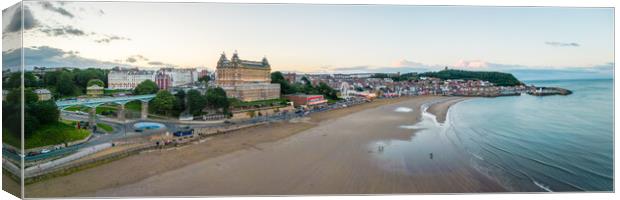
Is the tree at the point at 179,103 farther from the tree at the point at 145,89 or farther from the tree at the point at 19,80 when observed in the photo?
the tree at the point at 19,80

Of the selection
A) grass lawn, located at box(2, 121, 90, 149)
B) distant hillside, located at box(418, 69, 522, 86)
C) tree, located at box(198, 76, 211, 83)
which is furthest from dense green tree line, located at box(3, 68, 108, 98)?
distant hillside, located at box(418, 69, 522, 86)

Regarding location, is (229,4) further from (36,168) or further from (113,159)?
(36,168)

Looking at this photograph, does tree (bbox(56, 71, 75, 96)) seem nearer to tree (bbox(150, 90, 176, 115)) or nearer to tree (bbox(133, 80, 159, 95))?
tree (bbox(133, 80, 159, 95))

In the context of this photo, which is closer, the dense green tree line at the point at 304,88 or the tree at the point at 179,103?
the tree at the point at 179,103

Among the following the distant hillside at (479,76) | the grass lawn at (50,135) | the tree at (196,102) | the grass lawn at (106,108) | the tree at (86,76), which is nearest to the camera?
the grass lawn at (50,135)

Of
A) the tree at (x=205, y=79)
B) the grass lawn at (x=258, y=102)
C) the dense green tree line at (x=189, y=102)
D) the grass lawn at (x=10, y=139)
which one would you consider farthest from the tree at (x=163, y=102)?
the grass lawn at (x=10, y=139)

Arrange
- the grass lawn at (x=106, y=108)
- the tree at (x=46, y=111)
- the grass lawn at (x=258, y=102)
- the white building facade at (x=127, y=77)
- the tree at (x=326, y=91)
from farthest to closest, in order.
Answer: the tree at (x=326, y=91) → the grass lawn at (x=258, y=102) → the grass lawn at (x=106, y=108) → the white building facade at (x=127, y=77) → the tree at (x=46, y=111)

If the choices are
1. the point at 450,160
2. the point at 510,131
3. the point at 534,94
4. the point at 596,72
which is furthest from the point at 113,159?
the point at 534,94
